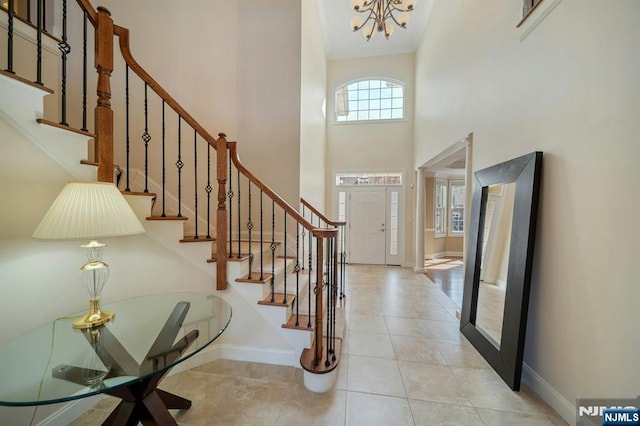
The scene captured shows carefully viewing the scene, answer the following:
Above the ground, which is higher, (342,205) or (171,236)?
(342,205)

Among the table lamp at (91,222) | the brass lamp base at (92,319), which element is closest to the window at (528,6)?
the table lamp at (91,222)

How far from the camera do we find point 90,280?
1305mm

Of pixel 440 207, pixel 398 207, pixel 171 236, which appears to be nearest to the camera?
pixel 171 236

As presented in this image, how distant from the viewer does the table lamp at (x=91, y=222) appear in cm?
110

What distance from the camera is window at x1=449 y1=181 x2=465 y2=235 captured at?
20.9 ft

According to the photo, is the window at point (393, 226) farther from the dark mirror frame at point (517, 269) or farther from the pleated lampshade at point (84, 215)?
the pleated lampshade at point (84, 215)

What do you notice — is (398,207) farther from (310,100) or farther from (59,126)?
(59,126)

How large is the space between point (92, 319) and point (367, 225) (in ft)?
17.3

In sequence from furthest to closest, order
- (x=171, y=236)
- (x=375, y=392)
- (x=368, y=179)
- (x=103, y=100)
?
(x=368, y=179) < (x=171, y=236) < (x=375, y=392) < (x=103, y=100)

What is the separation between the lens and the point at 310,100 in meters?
4.06

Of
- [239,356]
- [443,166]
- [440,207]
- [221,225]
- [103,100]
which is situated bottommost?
[239,356]

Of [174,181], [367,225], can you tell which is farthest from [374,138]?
[174,181]

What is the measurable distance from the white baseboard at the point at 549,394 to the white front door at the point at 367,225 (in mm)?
3996

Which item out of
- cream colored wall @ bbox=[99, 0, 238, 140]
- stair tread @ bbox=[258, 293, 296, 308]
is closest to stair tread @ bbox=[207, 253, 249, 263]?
stair tread @ bbox=[258, 293, 296, 308]
